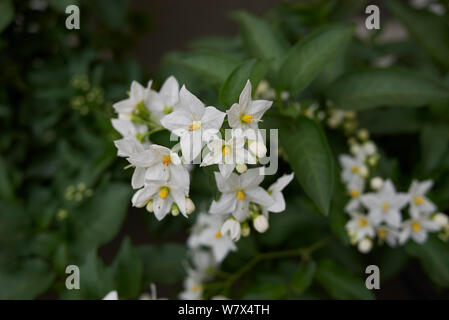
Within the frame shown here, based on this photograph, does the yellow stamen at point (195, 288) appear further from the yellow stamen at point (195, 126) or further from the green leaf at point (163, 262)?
the yellow stamen at point (195, 126)

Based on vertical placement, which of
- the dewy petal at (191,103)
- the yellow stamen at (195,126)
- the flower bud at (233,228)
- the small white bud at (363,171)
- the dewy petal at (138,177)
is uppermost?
the dewy petal at (191,103)

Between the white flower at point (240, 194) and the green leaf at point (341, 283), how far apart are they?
296 mm

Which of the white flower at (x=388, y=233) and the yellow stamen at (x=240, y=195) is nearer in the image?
the yellow stamen at (x=240, y=195)

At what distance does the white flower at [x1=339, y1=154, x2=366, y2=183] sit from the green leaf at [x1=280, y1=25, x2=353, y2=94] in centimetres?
24

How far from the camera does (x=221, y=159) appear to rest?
517 mm

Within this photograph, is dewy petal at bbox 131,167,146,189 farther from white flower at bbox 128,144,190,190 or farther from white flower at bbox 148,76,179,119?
white flower at bbox 148,76,179,119

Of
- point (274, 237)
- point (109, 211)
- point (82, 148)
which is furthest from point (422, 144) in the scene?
point (82, 148)

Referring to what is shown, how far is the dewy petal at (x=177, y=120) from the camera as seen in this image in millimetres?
540

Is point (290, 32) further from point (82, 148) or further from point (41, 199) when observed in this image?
point (41, 199)

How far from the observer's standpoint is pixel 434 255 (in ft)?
2.70

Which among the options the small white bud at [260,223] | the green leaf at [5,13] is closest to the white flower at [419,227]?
the small white bud at [260,223]

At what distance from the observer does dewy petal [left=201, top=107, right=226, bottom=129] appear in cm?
52

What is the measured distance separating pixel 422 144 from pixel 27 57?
1161 millimetres

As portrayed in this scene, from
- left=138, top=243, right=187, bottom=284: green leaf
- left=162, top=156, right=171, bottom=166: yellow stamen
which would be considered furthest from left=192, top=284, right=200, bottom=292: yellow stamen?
left=162, top=156, right=171, bottom=166: yellow stamen
